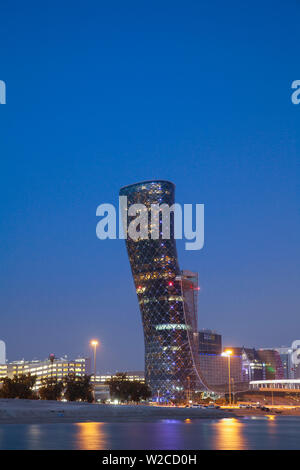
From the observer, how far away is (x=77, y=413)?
171 ft

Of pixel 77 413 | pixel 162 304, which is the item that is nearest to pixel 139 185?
pixel 162 304

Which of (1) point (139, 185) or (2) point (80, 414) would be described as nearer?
(2) point (80, 414)

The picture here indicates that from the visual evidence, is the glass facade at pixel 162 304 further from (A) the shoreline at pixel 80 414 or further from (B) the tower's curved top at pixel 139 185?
(A) the shoreline at pixel 80 414

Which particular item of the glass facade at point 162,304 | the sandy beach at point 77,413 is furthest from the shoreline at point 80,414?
the glass facade at point 162,304

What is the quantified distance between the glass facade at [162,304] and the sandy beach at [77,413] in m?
99.0

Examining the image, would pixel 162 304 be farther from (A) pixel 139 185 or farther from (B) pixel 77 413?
(B) pixel 77 413

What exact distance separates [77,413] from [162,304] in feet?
381

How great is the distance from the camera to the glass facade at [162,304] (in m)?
164

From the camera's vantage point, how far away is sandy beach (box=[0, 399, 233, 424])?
45222mm

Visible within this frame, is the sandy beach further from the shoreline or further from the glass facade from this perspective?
the glass facade

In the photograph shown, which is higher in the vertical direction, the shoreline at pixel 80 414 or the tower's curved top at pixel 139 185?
the tower's curved top at pixel 139 185

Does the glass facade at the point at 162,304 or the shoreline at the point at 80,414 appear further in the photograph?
the glass facade at the point at 162,304
